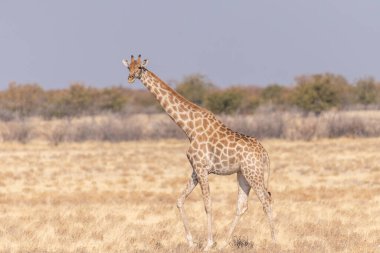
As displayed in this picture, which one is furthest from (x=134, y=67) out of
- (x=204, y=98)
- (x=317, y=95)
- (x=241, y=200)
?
(x=204, y=98)

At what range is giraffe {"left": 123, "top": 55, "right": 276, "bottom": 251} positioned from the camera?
10.4 metres

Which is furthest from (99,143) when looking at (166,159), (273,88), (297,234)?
(273,88)

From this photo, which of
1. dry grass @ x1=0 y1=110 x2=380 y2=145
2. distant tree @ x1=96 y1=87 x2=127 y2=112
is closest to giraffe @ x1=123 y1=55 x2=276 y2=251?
dry grass @ x1=0 y1=110 x2=380 y2=145

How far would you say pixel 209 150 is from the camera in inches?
410

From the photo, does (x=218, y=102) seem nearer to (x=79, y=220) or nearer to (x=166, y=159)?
(x=166, y=159)

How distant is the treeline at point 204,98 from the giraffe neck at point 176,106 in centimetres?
3983

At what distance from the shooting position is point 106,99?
2734 inches

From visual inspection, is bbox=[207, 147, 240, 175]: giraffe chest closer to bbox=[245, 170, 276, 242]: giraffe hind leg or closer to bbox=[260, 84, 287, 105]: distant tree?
bbox=[245, 170, 276, 242]: giraffe hind leg

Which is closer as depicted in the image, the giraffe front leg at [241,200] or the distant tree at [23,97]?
the giraffe front leg at [241,200]

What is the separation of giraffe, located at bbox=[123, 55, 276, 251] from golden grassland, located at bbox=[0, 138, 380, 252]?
82 cm

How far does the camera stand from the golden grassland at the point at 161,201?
453 inches

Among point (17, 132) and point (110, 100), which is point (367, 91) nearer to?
point (110, 100)

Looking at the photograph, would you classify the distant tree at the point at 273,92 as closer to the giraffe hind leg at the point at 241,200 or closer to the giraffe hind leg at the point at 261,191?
the giraffe hind leg at the point at 241,200

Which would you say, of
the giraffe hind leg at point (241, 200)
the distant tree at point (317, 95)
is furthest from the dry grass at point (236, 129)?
the giraffe hind leg at point (241, 200)
